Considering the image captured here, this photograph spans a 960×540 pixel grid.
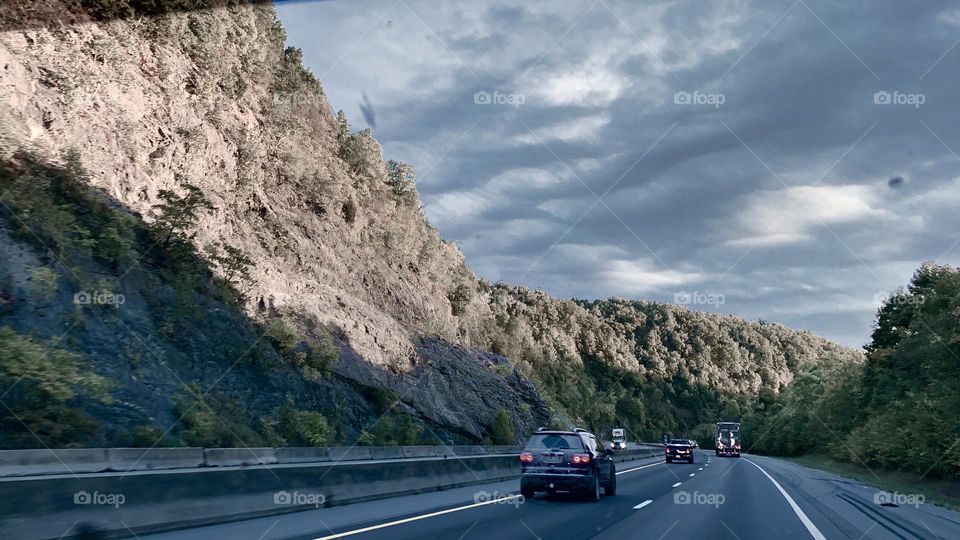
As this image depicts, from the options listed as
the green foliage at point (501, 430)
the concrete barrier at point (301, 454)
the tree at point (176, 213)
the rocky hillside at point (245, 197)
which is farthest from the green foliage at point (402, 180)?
the concrete barrier at point (301, 454)

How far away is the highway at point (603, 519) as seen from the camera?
36.5 ft

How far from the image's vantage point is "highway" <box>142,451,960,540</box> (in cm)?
1113

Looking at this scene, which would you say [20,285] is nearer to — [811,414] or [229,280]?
[229,280]

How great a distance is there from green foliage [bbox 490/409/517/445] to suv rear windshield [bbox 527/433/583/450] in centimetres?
2550

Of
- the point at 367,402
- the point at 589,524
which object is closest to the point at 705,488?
the point at 589,524

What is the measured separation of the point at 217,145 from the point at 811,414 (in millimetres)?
64808

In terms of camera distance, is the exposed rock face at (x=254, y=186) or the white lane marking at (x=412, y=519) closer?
the white lane marking at (x=412, y=519)

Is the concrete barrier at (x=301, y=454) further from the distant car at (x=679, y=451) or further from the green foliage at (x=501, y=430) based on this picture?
the distant car at (x=679, y=451)

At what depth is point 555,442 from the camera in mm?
18234

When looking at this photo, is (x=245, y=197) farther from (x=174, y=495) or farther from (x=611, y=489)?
(x=174, y=495)

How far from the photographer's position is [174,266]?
27.4 meters
